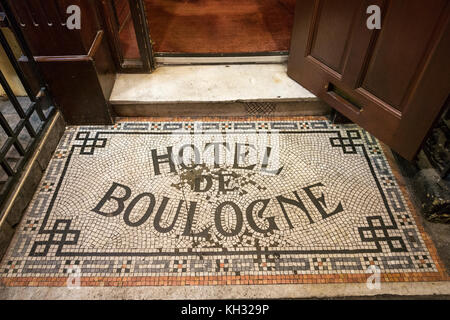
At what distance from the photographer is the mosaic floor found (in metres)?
1.96

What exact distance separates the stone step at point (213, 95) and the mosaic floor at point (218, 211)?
5.4 inches

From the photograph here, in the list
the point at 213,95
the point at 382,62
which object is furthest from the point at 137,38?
the point at 382,62

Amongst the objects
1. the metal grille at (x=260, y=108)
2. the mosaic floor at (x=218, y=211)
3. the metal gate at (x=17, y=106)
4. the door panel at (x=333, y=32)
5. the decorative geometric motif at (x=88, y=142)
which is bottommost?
the mosaic floor at (x=218, y=211)

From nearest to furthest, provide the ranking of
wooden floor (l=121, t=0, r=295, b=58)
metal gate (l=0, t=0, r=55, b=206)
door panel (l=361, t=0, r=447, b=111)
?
1. door panel (l=361, t=0, r=447, b=111)
2. metal gate (l=0, t=0, r=55, b=206)
3. wooden floor (l=121, t=0, r=295, b=58)

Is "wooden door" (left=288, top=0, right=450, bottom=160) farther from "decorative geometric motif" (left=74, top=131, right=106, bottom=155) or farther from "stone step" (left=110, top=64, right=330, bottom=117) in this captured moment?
"decorative geometric motif" (left=74, top=131, right=106, bottom=155)

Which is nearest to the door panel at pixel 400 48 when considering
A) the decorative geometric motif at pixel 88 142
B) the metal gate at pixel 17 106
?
the decorative geometric motif at pixel 88 142

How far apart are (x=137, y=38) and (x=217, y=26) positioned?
46.5 inches

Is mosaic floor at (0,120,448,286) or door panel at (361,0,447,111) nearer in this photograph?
door panel at (361,0,447,111)

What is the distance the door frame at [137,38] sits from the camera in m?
2.56

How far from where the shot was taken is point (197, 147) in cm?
261

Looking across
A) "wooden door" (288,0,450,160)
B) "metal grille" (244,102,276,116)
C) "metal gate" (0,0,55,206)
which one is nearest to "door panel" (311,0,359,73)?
"wooden door" (288,0,450,160)

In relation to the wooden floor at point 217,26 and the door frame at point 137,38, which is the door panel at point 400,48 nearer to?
the wooden floor at point 217,26

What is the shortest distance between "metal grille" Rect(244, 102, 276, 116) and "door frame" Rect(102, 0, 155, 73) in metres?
0.96

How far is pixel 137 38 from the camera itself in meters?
2.73
